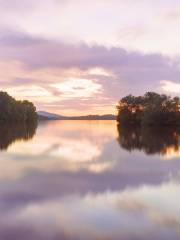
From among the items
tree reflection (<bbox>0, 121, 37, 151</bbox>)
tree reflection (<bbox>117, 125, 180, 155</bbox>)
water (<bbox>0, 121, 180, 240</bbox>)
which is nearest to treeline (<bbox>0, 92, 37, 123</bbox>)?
tree reflection (<bbox>0, 121, 37, 151</bbox>)

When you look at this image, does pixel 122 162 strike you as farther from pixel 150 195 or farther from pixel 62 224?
pixel 62 224

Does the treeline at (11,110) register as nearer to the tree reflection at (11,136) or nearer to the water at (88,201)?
the tree reflection at (11,136)

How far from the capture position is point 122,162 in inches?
837

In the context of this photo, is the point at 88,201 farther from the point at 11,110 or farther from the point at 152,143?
the point at 11,110

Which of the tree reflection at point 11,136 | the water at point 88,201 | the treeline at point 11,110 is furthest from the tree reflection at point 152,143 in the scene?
the treeline at point 11,110

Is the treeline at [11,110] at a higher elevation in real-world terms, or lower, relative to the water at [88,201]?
higher

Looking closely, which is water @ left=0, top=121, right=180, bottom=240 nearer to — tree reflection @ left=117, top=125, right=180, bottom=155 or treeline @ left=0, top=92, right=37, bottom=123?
tree reflection @ left=117, top=125, right=180, bottom=155

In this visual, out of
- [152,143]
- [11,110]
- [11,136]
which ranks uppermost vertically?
[11,110]

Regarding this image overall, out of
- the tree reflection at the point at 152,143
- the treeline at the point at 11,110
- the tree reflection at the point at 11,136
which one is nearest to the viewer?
the tree reflection at the point at 152,143

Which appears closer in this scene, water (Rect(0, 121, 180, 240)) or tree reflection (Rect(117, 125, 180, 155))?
water (Rect(0, 121, 180, 240))

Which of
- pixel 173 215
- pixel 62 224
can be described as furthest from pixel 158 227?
pixel 62 224

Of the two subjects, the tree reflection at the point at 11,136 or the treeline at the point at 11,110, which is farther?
the treeline at the point at 11,110

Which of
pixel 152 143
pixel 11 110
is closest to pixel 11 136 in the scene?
pixel 152 143

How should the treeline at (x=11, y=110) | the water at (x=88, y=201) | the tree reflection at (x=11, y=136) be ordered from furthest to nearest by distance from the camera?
the treeline at (x=11, y=110) < the tree reflection at (x=11, y=136) < the water at (x=88, y=201)
